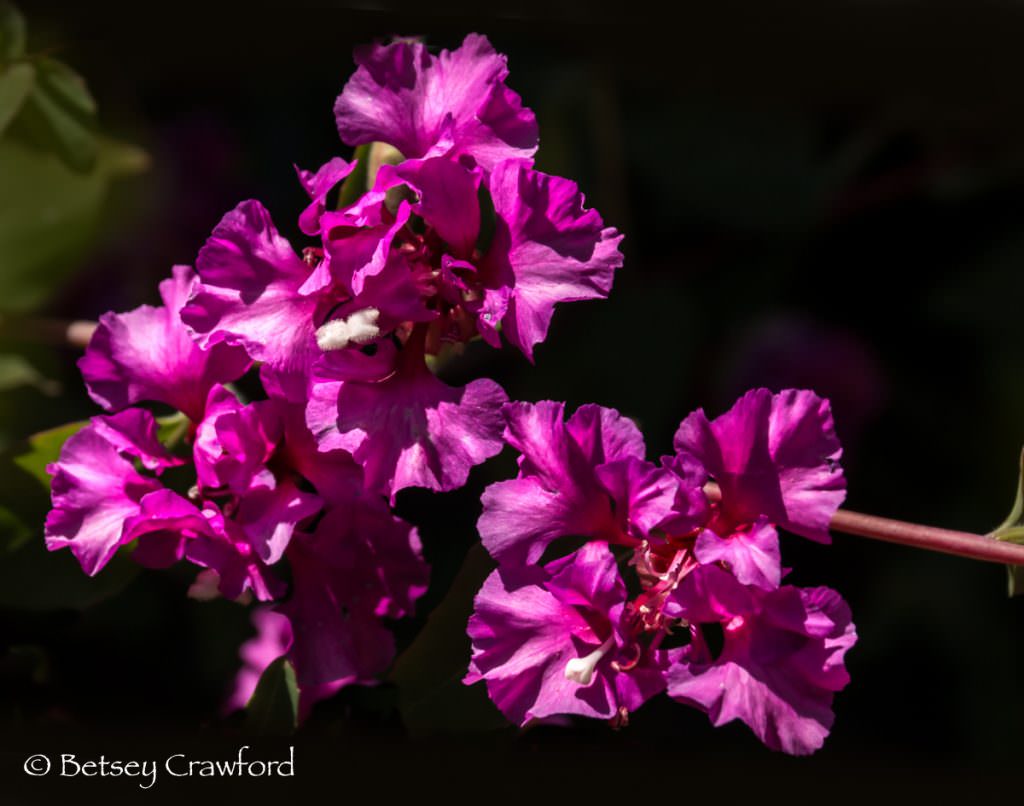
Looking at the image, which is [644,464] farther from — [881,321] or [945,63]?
[881,321]

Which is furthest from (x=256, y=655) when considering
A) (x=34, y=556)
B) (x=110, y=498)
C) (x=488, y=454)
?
(x=488, y=454)

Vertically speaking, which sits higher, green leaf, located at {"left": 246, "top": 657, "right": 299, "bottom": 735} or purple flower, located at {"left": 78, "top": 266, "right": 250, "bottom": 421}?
purple flower, located at {"left": 78, "top": 266, "right": 250, "bottom": 421}

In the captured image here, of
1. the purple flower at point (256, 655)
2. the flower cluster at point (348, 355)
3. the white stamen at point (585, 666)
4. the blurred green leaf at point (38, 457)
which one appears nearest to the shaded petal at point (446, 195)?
the flower cluster at point (348, 355)

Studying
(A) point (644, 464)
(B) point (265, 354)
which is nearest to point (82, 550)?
(B) point (265, 354)

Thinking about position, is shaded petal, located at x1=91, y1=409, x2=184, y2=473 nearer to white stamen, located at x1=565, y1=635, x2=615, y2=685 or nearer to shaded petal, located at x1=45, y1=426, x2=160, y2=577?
shaded petal, located at x1=45, y1=426, x2=160, y2=577

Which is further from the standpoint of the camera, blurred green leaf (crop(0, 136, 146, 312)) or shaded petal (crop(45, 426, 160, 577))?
blurred green leaf (crop(0, 136, 146, 312))

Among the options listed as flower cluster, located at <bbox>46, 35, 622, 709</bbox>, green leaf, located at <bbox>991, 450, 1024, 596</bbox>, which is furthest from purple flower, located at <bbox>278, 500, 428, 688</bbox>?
green leaf, located at <bbox>991, 450, 1024, 596</bbox>

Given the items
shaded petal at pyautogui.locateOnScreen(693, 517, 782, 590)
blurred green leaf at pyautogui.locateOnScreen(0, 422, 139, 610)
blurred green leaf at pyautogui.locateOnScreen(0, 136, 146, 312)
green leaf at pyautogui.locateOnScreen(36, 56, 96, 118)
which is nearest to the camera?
shaded petal at pyautogui.locateOnScreen(693, 517, 782, 590)

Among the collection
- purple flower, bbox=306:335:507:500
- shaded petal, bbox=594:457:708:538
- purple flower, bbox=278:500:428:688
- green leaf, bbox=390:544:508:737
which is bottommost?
green leaf, bbox=390:544:508:737
